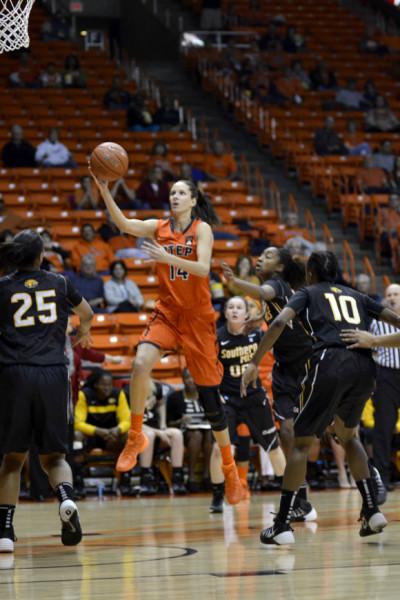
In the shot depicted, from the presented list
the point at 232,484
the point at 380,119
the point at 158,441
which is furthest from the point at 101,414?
the point at 380,119

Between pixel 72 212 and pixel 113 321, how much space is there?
10.3 ft

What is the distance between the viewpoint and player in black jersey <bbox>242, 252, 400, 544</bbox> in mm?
6773

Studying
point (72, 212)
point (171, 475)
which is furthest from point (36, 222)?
point (171, 475)

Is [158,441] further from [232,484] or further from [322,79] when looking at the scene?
[322,79]

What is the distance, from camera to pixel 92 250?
50.2 feet

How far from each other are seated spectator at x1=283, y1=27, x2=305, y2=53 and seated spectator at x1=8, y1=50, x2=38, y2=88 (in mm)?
6011

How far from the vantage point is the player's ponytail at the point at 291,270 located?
857 cm

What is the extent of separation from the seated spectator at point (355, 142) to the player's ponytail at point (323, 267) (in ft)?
44.7

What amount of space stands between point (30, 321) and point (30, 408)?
1.68 ft

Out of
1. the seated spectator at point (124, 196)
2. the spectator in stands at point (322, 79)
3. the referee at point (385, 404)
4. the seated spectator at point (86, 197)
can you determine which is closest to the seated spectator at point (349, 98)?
the spectator in stands at point (322, 79)

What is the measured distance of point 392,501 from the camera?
34.5 feet

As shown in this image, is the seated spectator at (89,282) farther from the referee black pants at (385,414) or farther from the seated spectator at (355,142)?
the seated spectator at (355,142)

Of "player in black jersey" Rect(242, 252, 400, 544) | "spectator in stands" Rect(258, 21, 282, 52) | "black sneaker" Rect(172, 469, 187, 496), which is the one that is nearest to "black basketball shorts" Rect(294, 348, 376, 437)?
"player in black jersey" Rect(242, 252, 400, 544)

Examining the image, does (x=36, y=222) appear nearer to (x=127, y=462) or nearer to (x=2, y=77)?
(x=2, y=77)
